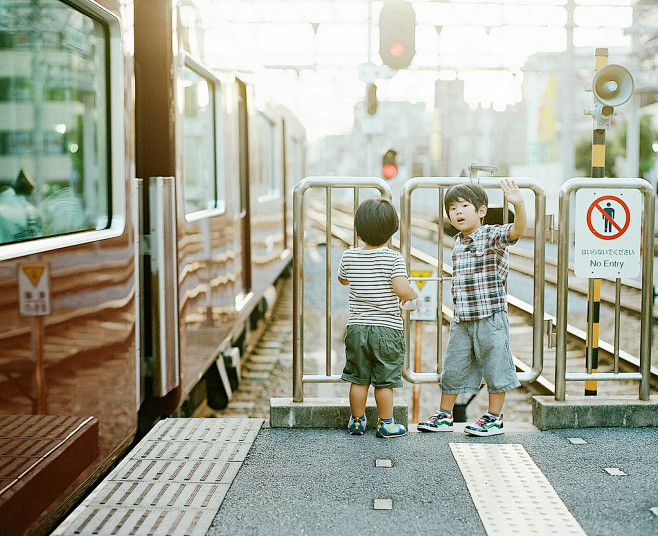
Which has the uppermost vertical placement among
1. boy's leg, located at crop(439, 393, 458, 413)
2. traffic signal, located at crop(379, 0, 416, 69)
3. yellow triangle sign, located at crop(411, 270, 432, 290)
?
traffic signal, located at crop(379, 0, 416, 69)

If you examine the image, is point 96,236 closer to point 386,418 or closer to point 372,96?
point 386,418

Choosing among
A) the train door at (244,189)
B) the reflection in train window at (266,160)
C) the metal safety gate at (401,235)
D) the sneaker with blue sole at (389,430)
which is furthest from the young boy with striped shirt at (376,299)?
the reflection in train window at (266,160)

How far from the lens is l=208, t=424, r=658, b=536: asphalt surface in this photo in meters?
3.12

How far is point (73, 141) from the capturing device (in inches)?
136

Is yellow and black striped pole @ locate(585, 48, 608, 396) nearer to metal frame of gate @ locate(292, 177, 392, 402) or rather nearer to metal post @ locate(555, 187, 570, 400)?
metal post @ locate(555, 187, 570, 400)

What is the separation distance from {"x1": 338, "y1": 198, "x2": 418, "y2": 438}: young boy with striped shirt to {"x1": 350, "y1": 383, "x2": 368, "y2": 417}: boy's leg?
0.05 feet

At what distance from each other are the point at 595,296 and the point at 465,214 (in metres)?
0.95

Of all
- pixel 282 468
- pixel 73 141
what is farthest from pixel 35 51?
pixel 282 468

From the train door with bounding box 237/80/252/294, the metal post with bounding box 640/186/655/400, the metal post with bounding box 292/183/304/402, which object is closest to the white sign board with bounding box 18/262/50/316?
the metal post with bounding box 292/183/304/402

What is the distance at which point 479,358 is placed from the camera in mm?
4168

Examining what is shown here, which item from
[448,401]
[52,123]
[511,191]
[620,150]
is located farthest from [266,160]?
[620,150]

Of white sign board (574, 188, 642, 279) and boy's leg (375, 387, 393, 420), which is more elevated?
white sign board (574, 188, 642, 279)

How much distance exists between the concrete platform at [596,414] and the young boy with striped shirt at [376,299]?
0.88 meters

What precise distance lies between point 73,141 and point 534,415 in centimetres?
269
